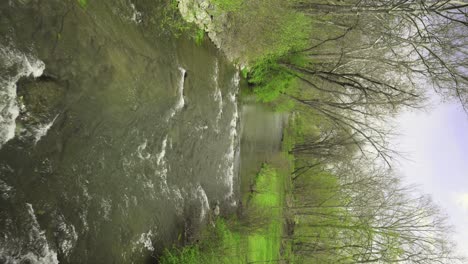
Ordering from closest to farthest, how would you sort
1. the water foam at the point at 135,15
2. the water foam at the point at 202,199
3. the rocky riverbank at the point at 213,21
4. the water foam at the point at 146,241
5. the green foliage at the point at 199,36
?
the water foam at the point at 135,15, the water foam at the point at 146,241, the rocky riverbank at the point at 213,21, the green foliage at the point at 199,36, the water foam at the point at 202,199

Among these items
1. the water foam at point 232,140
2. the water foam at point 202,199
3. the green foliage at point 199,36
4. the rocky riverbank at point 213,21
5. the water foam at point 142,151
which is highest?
the rocky riverbank at point 213,21

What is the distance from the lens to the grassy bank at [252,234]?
1016 centimetres

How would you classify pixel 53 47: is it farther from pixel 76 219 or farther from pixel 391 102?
pixel 391 102

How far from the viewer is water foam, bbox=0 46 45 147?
19.1 feet

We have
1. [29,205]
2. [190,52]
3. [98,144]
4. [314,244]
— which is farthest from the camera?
[314,244]

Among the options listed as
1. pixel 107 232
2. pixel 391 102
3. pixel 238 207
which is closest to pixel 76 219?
pixel 107 232

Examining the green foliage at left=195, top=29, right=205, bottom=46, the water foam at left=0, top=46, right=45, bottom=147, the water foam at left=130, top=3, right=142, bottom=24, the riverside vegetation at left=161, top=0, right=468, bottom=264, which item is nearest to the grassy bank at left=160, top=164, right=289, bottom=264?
the riverside vegetation at left=161, top=0, right=468, bottom=264

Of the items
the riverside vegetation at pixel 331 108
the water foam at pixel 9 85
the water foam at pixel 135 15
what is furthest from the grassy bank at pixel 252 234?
the water foam at pixel 135 15

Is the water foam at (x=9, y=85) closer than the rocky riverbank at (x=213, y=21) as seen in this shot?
Yes

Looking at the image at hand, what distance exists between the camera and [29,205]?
6.18 m

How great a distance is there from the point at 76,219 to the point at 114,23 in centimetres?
428

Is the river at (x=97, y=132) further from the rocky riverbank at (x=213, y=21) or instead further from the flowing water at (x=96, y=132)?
the rocky riverbank at (x=213, y=21)

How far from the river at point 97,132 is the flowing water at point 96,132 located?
0.9 inches

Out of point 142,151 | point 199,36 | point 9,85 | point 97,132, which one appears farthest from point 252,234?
point 9,85
